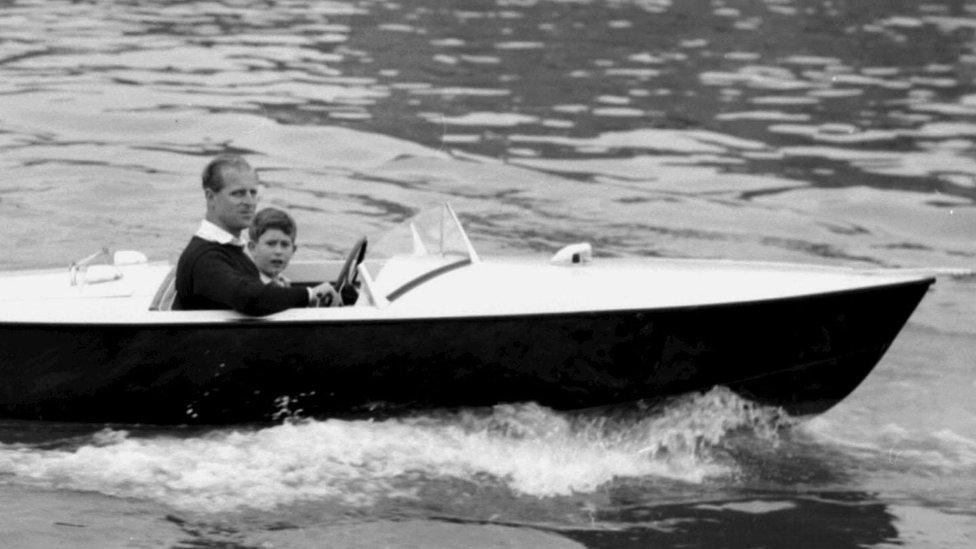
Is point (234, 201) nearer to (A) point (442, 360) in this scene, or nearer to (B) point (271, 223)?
(B) point (271, 223)

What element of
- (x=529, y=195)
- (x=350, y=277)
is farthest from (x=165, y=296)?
(x=529, y=195)

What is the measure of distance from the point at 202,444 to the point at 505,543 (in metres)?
1.59

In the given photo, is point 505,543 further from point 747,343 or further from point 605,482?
point 747,343

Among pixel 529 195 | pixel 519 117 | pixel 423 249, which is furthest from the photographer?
pixel 519 117

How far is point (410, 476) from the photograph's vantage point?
7137mm

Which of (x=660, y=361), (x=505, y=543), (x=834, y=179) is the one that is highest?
(x=834, y=179)

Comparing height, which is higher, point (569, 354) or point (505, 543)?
point (569, 354)

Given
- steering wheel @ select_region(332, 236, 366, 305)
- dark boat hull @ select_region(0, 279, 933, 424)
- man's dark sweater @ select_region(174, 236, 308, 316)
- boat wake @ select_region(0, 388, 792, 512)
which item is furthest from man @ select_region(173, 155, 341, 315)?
boat wake @ select_region(0, 388, 792, 512)

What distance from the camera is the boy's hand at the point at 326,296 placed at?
730cm

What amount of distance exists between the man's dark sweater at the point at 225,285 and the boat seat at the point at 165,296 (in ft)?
0.32

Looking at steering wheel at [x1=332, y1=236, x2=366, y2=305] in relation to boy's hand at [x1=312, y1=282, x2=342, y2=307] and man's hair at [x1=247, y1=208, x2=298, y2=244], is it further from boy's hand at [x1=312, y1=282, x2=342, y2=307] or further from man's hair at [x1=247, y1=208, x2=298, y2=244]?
man's hair at [x1=247, y1=208, x2=298, y2=244]

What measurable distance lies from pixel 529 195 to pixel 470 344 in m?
5.83

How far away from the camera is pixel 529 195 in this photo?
12875mm

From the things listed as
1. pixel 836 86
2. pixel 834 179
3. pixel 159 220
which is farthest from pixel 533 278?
pixel 836 86
